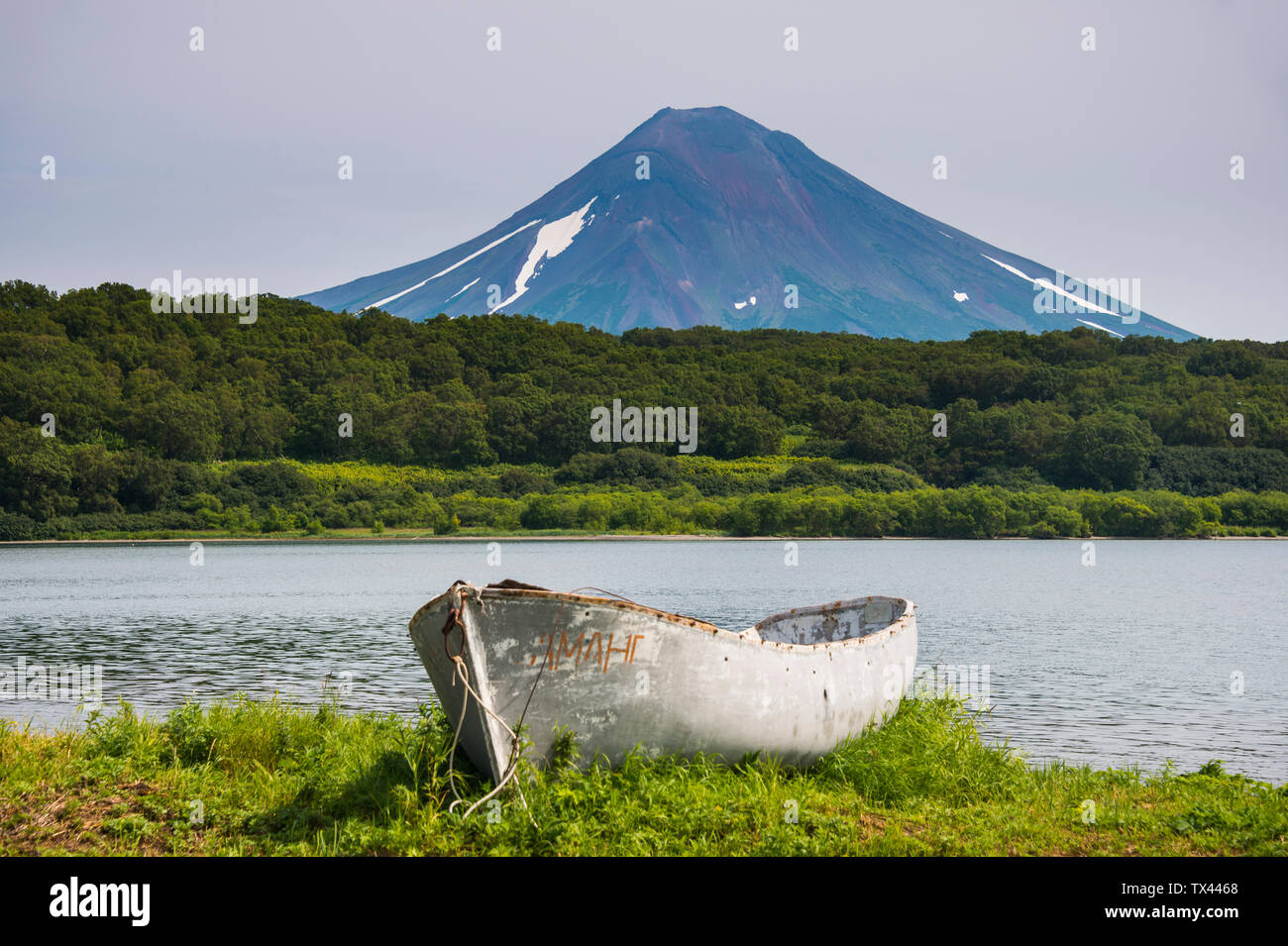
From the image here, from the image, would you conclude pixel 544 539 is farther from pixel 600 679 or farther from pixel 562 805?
pixel 562 805

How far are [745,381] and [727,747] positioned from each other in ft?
365

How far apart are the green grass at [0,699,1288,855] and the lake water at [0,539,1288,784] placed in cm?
403

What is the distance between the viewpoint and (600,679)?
858 cm

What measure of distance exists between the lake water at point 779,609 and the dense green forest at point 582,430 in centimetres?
1321

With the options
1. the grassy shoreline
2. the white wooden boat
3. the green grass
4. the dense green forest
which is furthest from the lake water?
the dense green forest

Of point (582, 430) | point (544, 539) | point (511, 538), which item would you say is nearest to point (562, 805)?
point (544, 539)

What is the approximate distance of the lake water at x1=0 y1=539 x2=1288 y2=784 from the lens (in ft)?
60.1

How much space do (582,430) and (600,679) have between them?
96269 mm

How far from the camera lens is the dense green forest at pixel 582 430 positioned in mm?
89812

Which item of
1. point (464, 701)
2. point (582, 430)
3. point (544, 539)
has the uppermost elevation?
point (582, 430)

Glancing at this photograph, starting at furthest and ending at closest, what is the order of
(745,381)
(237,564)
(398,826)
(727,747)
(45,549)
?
(745,381) < (45,549) < (237,564) < (727,747) < (398,826)

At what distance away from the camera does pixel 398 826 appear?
25.7 ft
